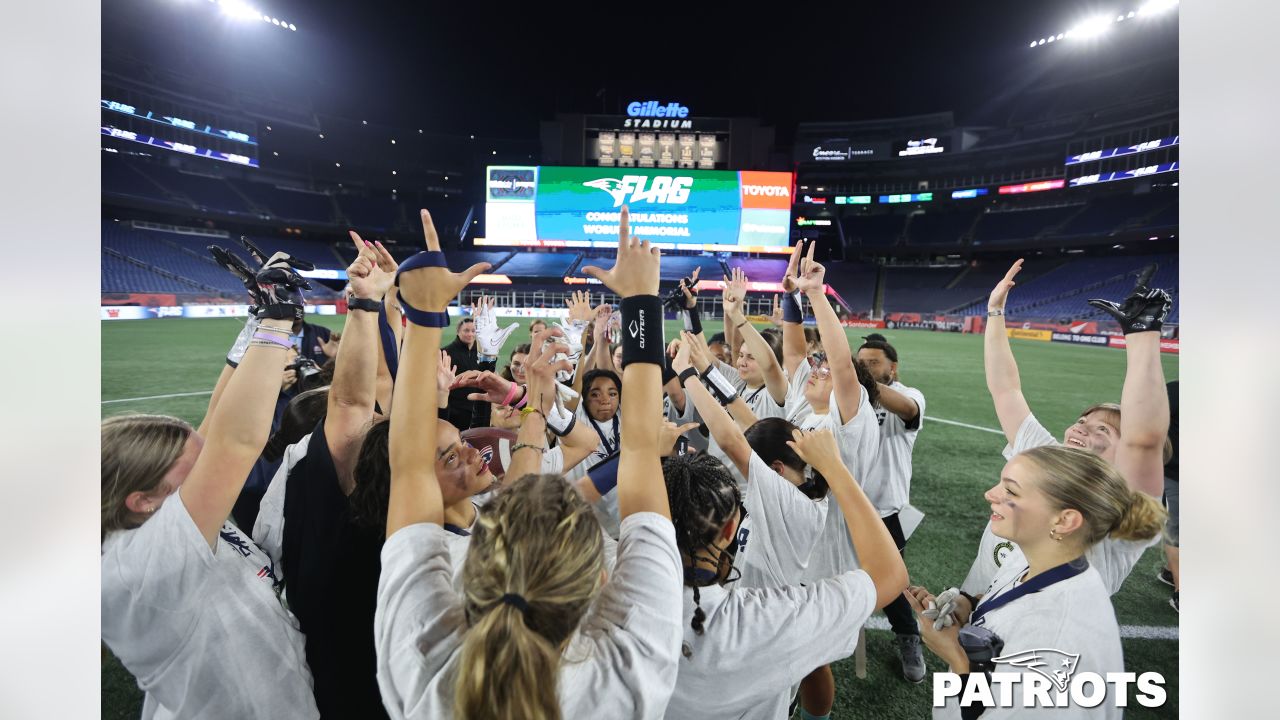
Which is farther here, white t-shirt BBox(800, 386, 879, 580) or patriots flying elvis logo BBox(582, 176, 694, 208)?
patriots flying elvis logo BBox(582, 176, 694, 208)

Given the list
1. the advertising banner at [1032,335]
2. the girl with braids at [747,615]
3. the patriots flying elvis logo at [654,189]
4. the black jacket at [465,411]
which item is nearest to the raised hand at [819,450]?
the girl with braids at [747,615]

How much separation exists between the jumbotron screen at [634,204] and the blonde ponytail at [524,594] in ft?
86.0

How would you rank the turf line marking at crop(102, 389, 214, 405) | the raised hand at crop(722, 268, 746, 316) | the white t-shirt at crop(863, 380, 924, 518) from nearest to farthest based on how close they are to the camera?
the white t-shirt at crop(863, 380, 924, 518) < the raised hand at crop(722, 268, 746, 316) < the turf line marking at crop(102, 389, 214, 405)

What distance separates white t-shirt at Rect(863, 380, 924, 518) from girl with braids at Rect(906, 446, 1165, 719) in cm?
106

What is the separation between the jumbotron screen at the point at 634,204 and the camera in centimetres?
2647

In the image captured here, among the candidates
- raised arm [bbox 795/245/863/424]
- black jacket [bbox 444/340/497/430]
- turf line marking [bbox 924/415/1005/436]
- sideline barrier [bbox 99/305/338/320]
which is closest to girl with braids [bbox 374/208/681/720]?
raised arm [bbox 795/245/863/424]

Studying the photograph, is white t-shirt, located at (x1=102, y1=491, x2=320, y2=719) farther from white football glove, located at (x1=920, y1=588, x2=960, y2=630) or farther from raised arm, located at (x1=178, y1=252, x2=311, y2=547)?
white football glove, located at (x1=920, y1=588, x2=960, y2=630)

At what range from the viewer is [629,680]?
937 millimetres

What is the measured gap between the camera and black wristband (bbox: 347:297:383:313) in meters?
1.74

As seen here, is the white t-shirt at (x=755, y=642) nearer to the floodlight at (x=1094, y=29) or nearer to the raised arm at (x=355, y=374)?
the raised arm at (x=355, y=374)
